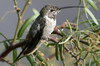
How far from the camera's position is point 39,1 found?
3.68ft

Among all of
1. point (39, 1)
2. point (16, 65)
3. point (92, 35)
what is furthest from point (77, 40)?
point (39, 1)

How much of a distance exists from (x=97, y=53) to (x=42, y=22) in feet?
0.36

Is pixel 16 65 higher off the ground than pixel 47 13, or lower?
lower

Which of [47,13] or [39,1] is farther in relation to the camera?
[39,1]

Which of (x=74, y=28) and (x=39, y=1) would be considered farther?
(x=39, y=1)

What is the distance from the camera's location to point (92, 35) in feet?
1.67

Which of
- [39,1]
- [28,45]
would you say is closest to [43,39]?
[28,45]

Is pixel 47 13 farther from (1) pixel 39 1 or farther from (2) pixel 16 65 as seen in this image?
(1) pixel 39 1

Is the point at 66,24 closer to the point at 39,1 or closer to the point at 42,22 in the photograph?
the point at 42,22

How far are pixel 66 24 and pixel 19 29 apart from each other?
0.09 meters

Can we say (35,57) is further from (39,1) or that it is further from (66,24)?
(39,1)

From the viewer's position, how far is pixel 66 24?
540 mm

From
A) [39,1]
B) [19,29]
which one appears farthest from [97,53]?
[39,1]

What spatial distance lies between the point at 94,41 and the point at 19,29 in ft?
0.46
